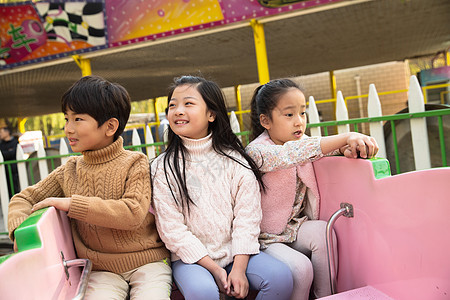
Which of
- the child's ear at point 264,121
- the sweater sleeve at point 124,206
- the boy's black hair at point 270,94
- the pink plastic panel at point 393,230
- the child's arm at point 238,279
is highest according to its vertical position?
the boy's black hair at point 270,94

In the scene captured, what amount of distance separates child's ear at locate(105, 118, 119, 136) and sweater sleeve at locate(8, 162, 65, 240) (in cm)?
24

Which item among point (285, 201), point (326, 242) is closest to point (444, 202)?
point (326, 242)

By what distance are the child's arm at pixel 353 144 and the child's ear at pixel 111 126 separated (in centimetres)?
74

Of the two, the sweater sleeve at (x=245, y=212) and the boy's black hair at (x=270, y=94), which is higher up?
the boy's black hair at (x=270, y=94)

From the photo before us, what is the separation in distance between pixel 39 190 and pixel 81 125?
0.29 metres

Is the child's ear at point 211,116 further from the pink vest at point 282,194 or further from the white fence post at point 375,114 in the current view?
the white fence post at point 375,114

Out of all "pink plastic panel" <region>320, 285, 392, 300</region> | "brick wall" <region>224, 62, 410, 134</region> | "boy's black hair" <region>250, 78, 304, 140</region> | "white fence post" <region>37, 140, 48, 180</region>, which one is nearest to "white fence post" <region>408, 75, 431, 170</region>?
"boy's black hair" <region>250, 78, 304, 140</region>

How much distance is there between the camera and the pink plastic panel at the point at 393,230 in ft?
2.92

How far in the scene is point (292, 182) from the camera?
57.3 inches

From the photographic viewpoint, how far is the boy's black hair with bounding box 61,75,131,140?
4.18ft

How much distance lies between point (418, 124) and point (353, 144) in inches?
55.7

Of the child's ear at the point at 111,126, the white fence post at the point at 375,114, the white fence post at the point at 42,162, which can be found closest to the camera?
the child's ear at the point at 111,126

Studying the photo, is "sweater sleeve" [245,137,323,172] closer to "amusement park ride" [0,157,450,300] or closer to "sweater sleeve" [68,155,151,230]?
"amusement park ride" [0,157,450,300]

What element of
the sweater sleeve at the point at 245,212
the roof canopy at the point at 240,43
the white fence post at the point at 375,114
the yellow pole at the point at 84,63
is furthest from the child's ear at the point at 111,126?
the yellow pole at the point at 84,63
